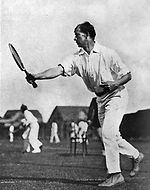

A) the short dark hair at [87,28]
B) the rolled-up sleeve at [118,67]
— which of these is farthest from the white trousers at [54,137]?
the short dark hair at [87,28]

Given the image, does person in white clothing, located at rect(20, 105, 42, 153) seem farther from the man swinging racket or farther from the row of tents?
the man swinging racket

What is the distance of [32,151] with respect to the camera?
5367mm

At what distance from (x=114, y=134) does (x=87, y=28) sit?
0.85 meters

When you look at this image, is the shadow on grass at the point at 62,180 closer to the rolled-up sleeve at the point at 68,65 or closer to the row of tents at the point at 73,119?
the row of tents at the point at 73,119

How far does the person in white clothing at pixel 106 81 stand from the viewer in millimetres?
5258

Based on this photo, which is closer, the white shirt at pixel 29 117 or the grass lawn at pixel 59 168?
the grass lawn at pixel 59 168

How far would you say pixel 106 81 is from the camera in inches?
208

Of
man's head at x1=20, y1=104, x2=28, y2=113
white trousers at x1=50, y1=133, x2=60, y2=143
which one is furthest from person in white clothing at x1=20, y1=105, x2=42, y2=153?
white trousers at x1=50, y1=133, x2=60, y2=143

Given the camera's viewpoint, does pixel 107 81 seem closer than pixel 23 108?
Yes

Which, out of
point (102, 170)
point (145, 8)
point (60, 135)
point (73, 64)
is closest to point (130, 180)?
point (102, 170)

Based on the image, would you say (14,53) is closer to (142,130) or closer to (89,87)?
(89,87)

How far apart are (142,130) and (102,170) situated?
44cm

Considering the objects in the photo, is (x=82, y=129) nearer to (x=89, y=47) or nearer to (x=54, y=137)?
(x=54, y=137)

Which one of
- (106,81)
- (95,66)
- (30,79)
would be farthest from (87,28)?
(30,79)
